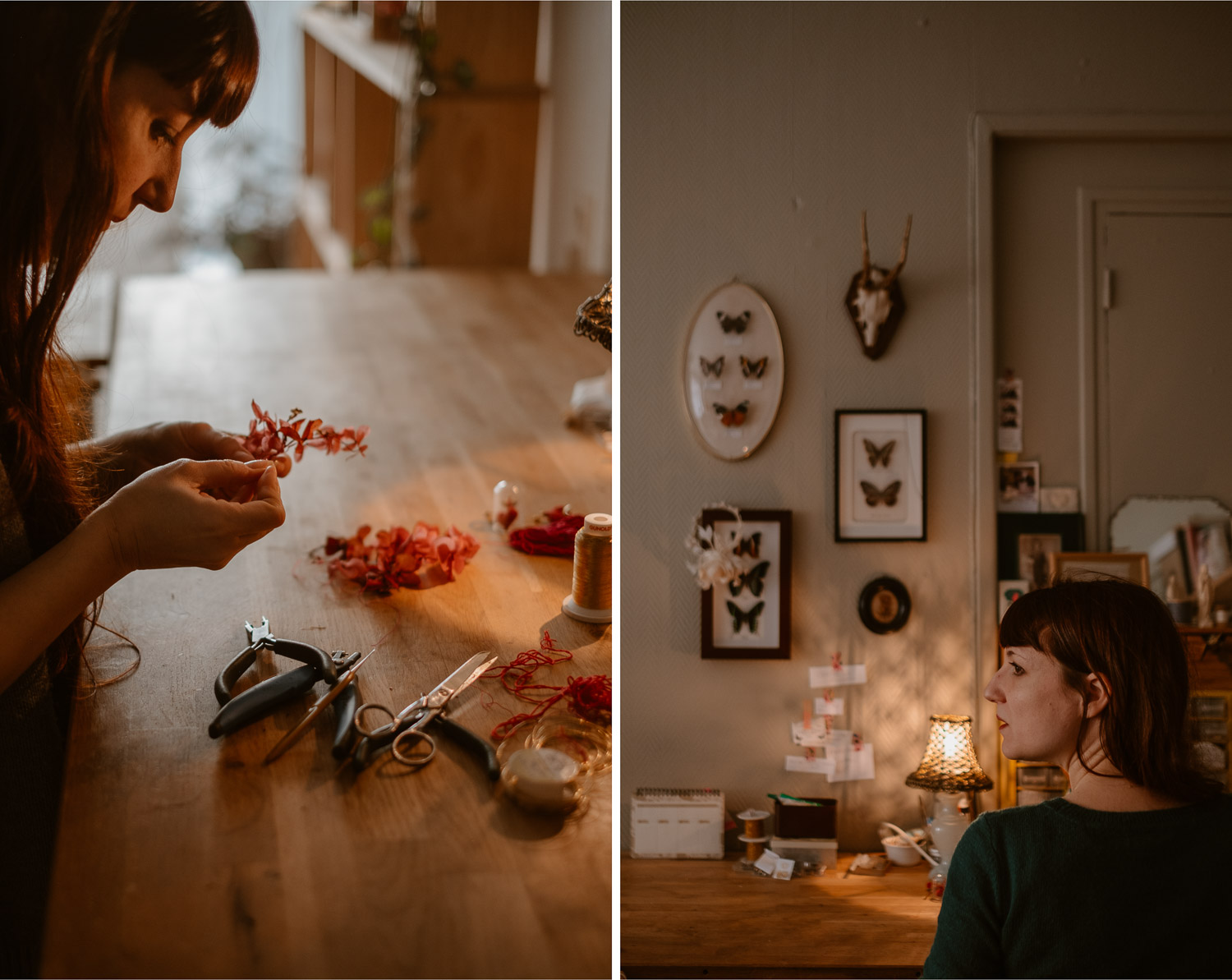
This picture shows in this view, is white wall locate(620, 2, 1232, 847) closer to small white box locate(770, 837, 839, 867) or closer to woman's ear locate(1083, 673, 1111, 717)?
small white box locate(770, 837, 839, 867)

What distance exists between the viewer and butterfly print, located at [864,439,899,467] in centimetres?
255

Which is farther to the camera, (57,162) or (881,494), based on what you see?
(881,494)

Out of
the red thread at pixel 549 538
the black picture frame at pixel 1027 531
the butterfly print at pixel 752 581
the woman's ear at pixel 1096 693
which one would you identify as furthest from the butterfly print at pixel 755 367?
the woman's ear at pixel 1096 693

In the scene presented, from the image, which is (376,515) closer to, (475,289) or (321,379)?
(321,379)

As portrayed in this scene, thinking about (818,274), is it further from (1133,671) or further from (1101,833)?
(1101,833)

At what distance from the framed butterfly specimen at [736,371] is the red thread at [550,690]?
1.69 metres

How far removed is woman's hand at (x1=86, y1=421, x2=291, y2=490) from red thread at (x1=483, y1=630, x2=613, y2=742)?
33 centimetres

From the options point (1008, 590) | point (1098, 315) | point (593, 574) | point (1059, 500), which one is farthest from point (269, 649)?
point (1098, 315)

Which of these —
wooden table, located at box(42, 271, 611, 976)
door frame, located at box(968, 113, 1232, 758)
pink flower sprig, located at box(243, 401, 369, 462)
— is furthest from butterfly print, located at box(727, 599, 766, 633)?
pink flower sprig, located at box(243, 401, 369, 462)

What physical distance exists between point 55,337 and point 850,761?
2265 millimetres

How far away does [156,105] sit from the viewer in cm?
79

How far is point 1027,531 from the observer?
2.59 meters

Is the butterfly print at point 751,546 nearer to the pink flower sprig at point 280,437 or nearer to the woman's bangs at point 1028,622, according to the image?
the woman's bangs at point 1028,622

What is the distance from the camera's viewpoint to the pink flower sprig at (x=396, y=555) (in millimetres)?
1085
